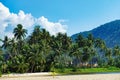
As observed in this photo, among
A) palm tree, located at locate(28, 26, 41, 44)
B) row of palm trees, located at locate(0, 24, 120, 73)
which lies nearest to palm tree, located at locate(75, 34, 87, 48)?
row of palm trees, located at locate(0, 24, 120, 73)

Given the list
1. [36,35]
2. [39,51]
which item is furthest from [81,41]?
[39,51]

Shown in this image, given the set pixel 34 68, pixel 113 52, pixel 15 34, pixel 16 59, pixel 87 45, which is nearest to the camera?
pixel 16 59

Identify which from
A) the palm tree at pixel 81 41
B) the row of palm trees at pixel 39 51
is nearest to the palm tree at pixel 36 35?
the row of palm trees at pixel 39 51

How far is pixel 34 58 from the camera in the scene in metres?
108

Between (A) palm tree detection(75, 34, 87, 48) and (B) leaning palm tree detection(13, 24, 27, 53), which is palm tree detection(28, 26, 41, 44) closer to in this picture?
(B) leaning palm tree detection(13, 24, 27, 53)

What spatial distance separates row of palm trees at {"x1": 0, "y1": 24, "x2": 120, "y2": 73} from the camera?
108 m

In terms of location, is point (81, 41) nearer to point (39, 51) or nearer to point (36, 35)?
point (36, 35)

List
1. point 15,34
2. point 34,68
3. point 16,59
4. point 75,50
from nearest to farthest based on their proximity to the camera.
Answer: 1. point 16,59
2. point 34,68
3. point 15,34
4. point 75,50

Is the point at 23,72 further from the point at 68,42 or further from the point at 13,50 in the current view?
the point at 68,42

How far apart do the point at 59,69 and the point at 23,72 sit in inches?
1006

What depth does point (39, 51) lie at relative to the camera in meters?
109

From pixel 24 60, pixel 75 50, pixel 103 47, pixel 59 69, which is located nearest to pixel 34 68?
pixel 24 60

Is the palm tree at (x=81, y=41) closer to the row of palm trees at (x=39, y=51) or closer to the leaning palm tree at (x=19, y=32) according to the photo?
the row of palm trees at (x=39, y=51)

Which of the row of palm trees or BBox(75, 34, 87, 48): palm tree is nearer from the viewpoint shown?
the row of palm trees
